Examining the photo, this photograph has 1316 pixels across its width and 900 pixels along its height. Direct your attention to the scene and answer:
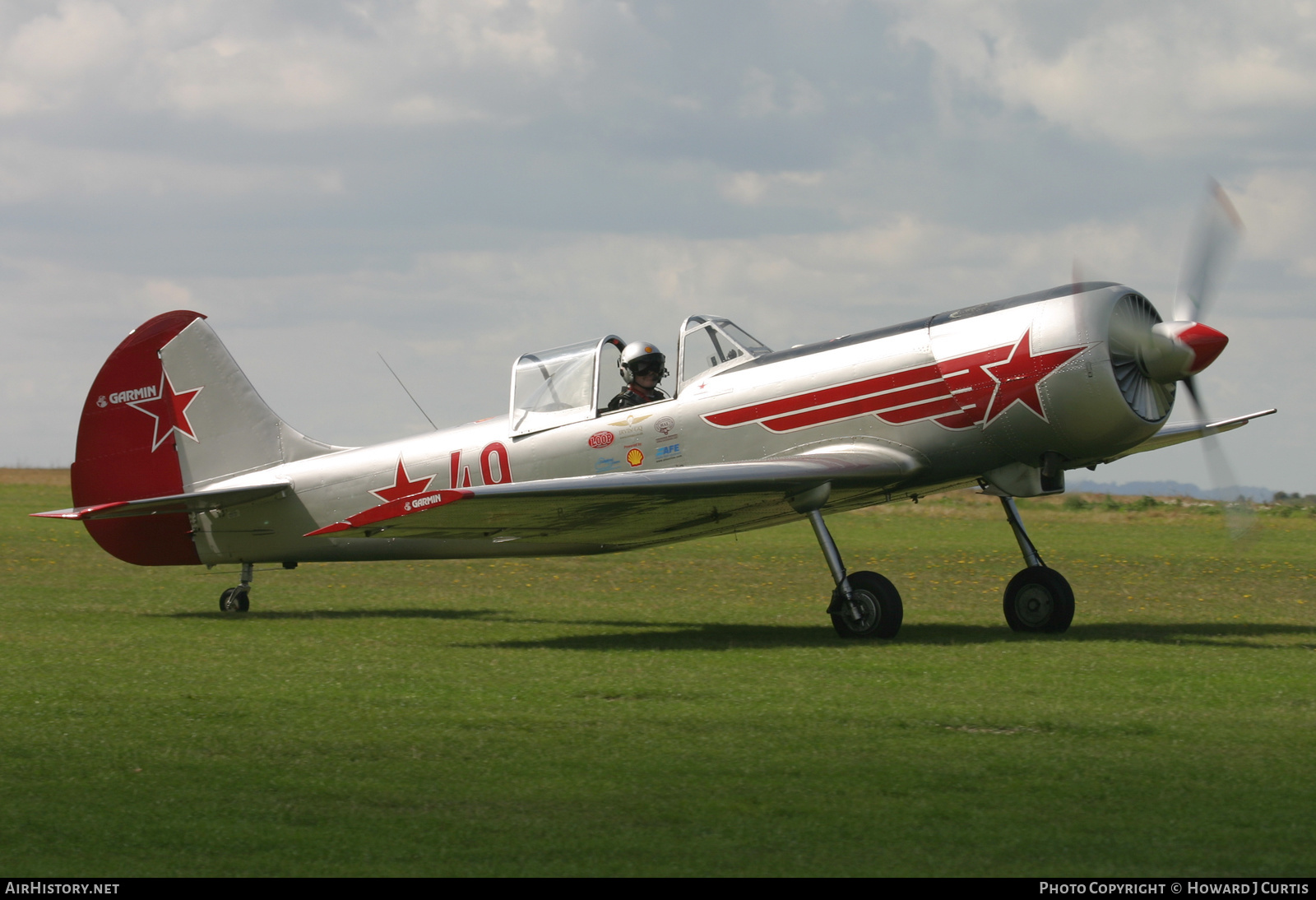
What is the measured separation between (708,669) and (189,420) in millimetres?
7990

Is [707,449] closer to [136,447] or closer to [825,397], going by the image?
[825,397]

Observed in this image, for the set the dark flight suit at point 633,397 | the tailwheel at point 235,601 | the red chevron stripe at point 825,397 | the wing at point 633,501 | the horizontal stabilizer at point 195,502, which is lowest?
the tailwheel at point 235,601

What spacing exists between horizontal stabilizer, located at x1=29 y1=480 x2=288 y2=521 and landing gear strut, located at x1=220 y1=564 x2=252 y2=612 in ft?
2.42

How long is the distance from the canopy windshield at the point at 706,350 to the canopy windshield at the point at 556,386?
2.99 feet

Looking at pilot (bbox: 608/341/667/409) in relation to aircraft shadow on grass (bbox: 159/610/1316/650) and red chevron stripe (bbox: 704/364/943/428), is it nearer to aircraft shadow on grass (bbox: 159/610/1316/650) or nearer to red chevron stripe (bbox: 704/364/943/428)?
red chevron stripe (bbox: 704/364/943/428)

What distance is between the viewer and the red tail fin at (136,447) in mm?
14211

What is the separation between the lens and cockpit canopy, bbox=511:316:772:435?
11.8 metres

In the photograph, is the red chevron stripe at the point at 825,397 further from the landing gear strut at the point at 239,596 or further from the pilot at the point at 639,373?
the landing gear strut at the point at 239,596

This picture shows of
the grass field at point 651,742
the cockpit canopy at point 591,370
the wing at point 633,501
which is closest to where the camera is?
the grass field at point 651,742

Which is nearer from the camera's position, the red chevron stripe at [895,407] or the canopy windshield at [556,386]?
the red chevron stripe at [895,407]

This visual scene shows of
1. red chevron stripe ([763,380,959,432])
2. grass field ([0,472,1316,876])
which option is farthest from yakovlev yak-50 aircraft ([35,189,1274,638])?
grass field ([0,472,1316,876])

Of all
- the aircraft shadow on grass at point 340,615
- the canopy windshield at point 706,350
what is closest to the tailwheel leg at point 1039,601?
the canopy windshield at point 706,350
